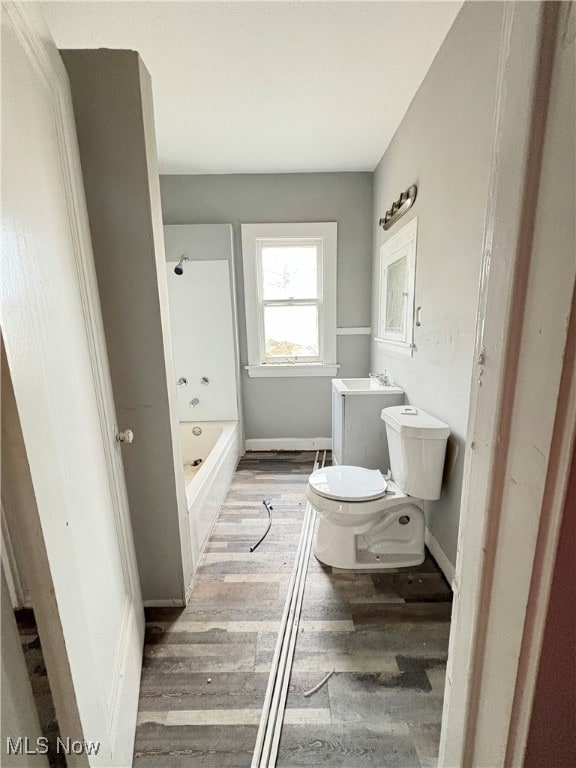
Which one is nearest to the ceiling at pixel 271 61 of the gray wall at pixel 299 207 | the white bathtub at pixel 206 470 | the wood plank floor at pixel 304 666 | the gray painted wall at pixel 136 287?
the gray wall at pixel 299 207

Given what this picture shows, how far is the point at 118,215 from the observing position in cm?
109

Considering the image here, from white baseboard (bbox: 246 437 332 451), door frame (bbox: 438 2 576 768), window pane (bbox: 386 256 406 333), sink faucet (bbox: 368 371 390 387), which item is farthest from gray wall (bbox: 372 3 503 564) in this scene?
white baseboard (bbox: 246 437 332 451)

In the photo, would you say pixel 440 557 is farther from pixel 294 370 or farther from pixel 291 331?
pixel 291 331

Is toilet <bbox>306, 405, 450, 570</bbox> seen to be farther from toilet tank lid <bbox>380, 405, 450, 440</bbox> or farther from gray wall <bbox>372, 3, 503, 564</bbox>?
gray wall <bbox>372, 3, 503, 564</bbox>

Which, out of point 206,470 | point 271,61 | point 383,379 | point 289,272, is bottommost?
point 206,470

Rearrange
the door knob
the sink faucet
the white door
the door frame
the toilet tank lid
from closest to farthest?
the door frame < the white door < the door knob < the toilet tank lid < the sink faucet

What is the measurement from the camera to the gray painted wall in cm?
101

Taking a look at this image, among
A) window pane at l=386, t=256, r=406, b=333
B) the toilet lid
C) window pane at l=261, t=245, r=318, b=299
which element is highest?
window pane at l=261, t=245, r=318, b=299

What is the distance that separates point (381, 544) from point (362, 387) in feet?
4.08

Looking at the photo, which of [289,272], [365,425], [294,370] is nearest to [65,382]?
[365,425]

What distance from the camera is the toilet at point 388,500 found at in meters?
1.48

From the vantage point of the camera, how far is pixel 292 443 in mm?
3082

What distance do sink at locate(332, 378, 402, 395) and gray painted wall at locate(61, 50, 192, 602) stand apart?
4.00 ft

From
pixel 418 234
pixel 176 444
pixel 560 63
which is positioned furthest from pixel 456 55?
pixel 176 444
